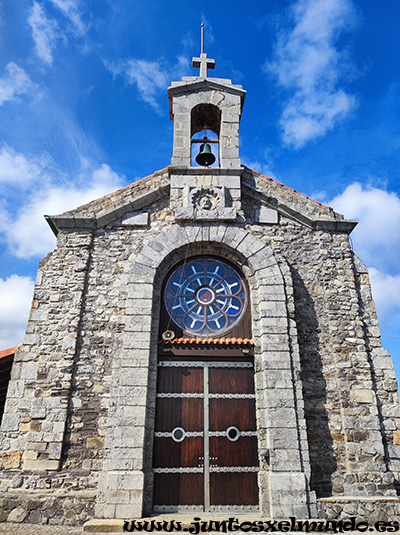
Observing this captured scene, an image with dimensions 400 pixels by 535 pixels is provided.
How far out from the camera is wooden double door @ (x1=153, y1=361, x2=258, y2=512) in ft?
21.0

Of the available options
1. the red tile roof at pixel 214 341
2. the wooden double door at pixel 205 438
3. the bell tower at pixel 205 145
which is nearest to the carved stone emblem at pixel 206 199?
the bell tower at pixel 205 145

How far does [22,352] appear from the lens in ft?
23.0

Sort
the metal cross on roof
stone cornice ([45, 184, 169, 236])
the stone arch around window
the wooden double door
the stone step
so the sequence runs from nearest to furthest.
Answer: the stone step → the stone arch around window → the wooden double door → stone cornice ([45, 184, 169, 236]) → the metal cross on roof

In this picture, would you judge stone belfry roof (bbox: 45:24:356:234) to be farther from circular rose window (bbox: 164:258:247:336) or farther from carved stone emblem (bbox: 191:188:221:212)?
circular rose window (bbox: 164:258:247:336)

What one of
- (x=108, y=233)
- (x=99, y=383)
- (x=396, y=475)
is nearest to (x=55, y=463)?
(x=99, y=383)

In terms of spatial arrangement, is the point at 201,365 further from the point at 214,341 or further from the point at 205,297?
the point at 205,297

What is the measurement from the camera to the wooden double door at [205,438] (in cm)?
641

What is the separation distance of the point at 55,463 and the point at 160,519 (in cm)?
196

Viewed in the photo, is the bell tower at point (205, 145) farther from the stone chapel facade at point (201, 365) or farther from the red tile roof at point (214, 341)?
the red tile roof at point (214, 341)

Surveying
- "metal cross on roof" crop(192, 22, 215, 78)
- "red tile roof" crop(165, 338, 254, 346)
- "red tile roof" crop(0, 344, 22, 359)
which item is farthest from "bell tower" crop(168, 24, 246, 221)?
"red tile roof" crop(0, 344, 22, 359)

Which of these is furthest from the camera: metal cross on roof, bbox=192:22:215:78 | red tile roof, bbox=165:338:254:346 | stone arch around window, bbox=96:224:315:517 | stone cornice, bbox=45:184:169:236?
metal cross on roof, bbox=192:22:215:78

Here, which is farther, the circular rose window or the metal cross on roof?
the metal cross on roof

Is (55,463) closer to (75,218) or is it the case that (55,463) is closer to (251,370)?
(251,370)

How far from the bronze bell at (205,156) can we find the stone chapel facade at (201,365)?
0.33 m
